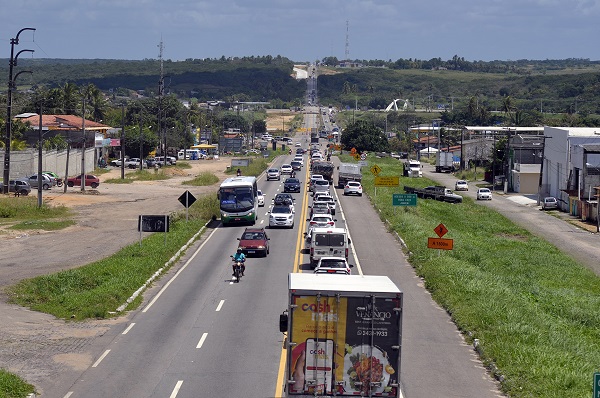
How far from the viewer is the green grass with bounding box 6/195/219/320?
30719 mm

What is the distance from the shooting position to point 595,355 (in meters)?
25.9

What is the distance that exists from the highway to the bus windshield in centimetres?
1277

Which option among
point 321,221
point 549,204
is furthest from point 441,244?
point 549,204

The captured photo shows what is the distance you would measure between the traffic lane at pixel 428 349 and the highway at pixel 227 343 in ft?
0.08

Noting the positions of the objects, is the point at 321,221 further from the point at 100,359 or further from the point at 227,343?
the point at 100,359

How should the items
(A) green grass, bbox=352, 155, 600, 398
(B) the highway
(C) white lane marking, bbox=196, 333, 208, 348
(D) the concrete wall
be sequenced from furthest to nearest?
(D) the concrete wall, (C) white lane marking, bbox=196, 333, 208, 348, (A) green grass, bbox=352, 155, 600, 398, (B) the highway

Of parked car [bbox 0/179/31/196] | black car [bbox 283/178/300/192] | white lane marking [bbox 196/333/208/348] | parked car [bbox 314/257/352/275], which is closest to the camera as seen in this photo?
white lane marking [bbox 196/333/208/348]

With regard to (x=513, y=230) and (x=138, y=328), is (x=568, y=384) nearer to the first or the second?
(x=138, y=328)

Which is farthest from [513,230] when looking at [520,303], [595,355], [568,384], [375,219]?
[568,384]

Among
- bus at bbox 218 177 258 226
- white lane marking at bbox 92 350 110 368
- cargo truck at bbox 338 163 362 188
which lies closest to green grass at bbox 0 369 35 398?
white lane marking at bbox 92 350 110 368

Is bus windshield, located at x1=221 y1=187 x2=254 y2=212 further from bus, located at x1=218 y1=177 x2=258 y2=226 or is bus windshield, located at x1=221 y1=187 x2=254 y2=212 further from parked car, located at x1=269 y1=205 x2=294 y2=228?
parked car, located at x1=269 y1=205 x2=294 y2=228

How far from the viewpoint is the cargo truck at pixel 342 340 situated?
1706 cm

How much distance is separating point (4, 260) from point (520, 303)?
2456cm

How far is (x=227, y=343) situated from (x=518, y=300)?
1296cm
